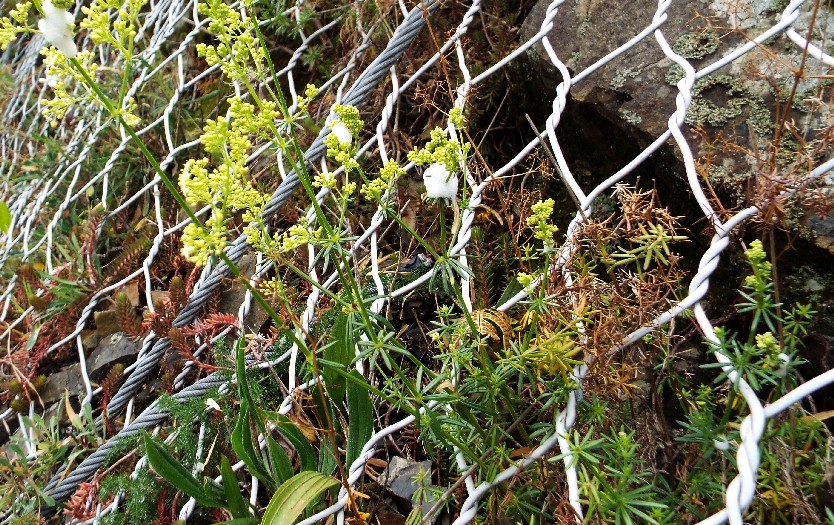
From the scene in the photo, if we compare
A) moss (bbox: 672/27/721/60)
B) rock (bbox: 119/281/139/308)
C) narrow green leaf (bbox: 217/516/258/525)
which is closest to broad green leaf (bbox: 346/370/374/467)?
narrow green leaf (bbox: 217/516/258/525)

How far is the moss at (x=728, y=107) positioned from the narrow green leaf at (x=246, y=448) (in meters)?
1.15

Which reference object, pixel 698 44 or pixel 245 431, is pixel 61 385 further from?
pixel 698 44

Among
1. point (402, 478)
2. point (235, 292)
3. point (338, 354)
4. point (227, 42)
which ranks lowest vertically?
point (402, 478)

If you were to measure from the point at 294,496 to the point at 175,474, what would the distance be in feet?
1.11

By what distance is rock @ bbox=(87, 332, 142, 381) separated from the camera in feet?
7.30

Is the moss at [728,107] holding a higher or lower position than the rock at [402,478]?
higher

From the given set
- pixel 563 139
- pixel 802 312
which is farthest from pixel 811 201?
pixel 563 139

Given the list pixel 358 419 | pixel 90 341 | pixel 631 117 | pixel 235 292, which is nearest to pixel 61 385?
pixel 90 341

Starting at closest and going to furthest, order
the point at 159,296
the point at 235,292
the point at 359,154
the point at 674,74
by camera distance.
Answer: the point at 674,74 < the point at 359,154 < the point at 235,292 < the point at 159,296

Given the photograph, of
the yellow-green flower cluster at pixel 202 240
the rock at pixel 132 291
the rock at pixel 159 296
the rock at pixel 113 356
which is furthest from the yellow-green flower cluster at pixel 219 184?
the rock at pixel 132 291

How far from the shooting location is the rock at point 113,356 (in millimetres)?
2225

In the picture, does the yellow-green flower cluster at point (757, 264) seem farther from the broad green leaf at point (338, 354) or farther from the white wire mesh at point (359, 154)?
the broad green leaf at point (338, 354)

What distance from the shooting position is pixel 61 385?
7.71 ft

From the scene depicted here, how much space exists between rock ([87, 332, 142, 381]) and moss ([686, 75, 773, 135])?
6.08ft
